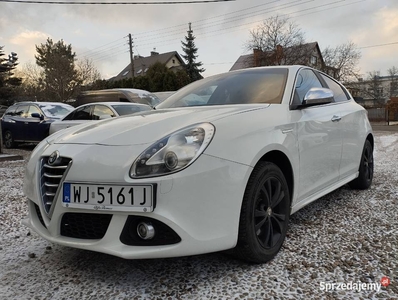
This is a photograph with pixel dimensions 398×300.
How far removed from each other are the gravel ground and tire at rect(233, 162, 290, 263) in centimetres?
12

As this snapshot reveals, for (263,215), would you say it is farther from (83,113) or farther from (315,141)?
(83,113)

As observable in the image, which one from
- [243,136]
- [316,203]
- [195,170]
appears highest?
[243,136]

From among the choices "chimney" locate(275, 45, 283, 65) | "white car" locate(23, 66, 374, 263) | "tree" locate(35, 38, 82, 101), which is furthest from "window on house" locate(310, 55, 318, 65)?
"white car" locate(23, 66, 374, 263)

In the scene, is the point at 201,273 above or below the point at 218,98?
below

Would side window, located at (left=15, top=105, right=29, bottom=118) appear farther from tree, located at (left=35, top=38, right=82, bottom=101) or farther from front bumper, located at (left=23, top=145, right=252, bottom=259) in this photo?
tree, located at (left=35, top=38, right=82, bottom=101)

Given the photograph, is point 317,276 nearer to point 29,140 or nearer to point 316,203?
point 316,203

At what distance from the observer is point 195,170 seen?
6.24 feet

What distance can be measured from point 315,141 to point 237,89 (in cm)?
81

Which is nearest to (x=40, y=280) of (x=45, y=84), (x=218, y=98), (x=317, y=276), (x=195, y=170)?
(x=195, y=170)

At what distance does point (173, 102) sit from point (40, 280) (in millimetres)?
1898

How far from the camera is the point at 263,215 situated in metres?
2.34

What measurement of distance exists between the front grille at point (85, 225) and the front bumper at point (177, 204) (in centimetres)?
2

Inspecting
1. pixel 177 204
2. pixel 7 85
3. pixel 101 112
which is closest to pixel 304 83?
pixel 177 204

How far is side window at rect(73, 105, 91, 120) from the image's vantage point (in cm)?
821
